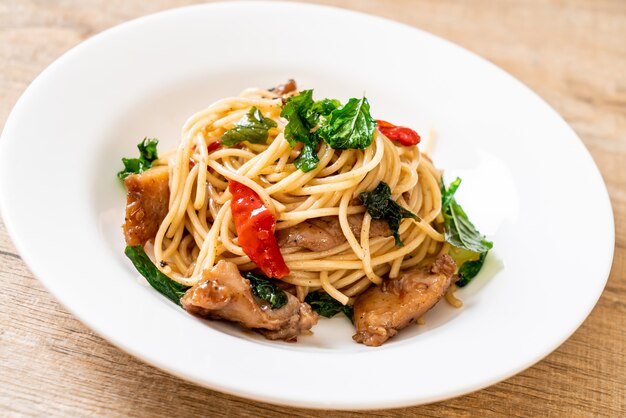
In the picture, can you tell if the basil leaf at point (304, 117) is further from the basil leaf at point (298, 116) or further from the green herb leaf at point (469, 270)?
the green herb leaf at point (469, 270)

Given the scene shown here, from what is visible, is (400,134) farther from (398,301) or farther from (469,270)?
(398,301)

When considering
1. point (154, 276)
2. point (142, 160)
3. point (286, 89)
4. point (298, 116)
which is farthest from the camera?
point (286, 89)

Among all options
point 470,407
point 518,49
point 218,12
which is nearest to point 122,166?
point 218,12

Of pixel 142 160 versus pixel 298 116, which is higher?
pixel 298 116

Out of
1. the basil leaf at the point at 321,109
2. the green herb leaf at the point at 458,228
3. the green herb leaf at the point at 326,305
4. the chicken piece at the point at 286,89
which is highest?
the basil leaf at the point at 321,109

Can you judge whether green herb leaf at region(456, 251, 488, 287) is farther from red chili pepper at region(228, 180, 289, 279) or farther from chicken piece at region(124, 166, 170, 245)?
chicken piece at region(124, 166, 170, 245)

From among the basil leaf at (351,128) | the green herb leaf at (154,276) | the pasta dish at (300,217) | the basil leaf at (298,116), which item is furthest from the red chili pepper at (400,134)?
the green herb leaf at (154,276)

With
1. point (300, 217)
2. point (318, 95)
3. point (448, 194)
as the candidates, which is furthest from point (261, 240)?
point (318, 95)
